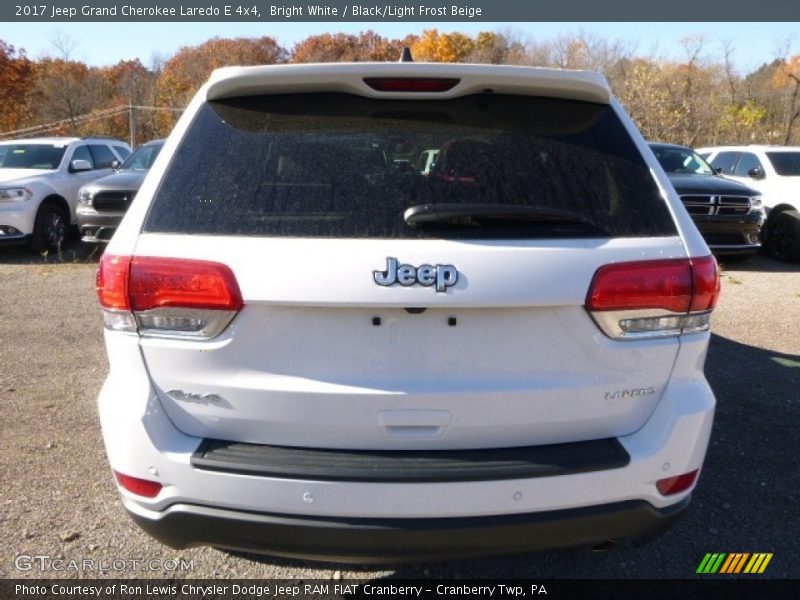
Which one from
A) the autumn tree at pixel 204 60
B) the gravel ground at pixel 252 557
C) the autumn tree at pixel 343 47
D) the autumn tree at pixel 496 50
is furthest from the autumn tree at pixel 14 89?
the gravel ground at pixel 252 557

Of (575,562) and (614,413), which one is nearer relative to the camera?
(614,413)

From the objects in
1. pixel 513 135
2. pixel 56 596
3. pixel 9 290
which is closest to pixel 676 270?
pixel 513 135

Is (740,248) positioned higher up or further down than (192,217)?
further down

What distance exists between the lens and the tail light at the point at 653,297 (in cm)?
203

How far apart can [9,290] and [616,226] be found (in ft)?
26.6

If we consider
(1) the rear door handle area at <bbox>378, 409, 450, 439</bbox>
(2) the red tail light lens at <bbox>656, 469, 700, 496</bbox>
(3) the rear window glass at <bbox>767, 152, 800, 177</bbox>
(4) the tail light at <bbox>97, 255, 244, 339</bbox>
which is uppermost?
(4) the tail light at <bbox>97, 255, 244, 339</bbox>

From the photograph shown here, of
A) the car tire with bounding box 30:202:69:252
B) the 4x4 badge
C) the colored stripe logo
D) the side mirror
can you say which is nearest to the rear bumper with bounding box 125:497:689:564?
the 4x4 badge

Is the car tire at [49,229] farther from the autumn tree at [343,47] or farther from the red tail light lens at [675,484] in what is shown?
the autumn tree at [343,47]

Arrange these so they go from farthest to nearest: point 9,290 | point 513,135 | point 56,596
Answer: point 9,290
point 56,596
point 513,135

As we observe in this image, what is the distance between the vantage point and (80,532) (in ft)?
9.82

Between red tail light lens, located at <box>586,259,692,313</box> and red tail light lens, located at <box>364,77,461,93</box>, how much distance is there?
2.55 feet

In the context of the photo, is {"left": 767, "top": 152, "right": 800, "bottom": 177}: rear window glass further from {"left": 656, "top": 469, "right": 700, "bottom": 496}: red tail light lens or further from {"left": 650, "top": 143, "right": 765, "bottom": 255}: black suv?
{"left": 656, "top": 469, "right": 700, "bottom": 496}: red tail light lens

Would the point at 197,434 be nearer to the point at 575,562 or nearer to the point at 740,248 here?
the point at 575,562

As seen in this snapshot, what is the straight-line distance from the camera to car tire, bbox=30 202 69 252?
34.3 feet
